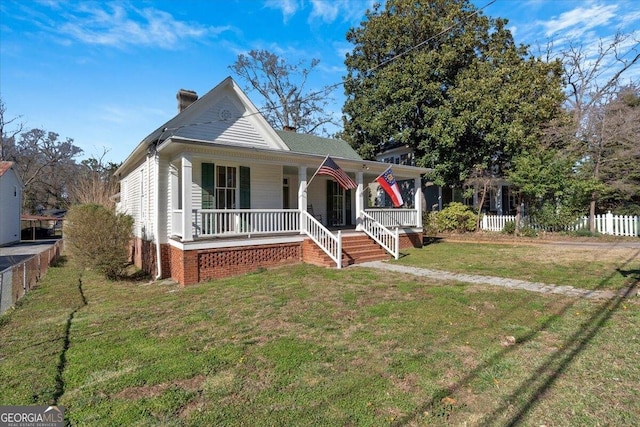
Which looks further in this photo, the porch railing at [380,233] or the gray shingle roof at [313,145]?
the gray shingle roof at [313,145]

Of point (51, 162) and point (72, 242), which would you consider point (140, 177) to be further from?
point (51, 162)

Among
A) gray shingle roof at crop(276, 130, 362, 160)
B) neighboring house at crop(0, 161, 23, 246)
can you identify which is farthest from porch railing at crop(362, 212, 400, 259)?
neighboring house at crop(0, 161, 23, 246)

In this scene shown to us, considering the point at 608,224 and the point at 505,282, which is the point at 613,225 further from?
the point at 505,282

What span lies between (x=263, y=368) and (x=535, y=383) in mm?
2783

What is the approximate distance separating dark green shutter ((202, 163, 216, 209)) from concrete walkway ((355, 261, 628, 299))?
5397mm

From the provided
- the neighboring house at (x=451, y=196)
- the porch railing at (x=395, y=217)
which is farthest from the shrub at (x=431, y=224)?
the porch railing at (x=395, y=217)

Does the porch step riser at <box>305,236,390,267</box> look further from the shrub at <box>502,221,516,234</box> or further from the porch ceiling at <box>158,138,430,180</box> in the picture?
the shrub at <box>502,221,516,234</box>

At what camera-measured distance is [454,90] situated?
58.7 feet

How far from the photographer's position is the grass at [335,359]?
2.95 metres

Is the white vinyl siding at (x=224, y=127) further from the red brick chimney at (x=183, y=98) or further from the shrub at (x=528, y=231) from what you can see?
the shrub at (x=528, y=231)

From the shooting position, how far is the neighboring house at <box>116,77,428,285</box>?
368 inches

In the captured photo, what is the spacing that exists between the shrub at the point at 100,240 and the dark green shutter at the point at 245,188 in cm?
365

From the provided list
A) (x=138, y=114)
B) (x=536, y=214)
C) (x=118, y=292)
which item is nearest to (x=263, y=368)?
(x=118, y=292)

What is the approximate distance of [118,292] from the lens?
8.65 metres
